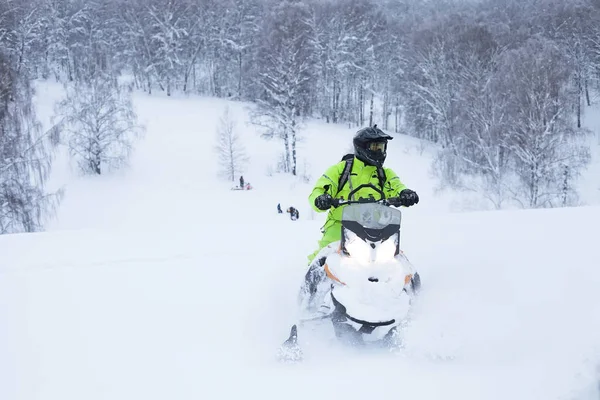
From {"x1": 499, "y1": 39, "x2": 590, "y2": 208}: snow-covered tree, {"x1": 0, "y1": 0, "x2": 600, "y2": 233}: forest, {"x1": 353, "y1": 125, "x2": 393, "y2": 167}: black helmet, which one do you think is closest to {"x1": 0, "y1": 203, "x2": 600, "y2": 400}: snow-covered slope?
{"x1": 353, "y1": 125, "x2": 393, "y2": 167}: black helmet

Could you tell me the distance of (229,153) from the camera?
3033 centimetres

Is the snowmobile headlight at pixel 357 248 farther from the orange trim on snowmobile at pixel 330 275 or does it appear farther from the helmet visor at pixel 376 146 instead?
the helmet visor at pixel 376 146

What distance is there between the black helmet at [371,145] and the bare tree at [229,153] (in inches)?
1009

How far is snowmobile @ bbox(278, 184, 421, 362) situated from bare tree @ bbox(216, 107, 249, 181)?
86.0ft

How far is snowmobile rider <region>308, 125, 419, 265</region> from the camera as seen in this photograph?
14.7 feet

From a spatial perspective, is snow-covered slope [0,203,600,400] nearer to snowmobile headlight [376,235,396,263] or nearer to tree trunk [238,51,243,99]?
snowmobile headlight [376,235,396,263]

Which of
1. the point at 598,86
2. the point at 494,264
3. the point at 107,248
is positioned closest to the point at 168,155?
the point at 107,248

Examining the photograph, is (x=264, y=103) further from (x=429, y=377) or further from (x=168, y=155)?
(x=429, y=377)

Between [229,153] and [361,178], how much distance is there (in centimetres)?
2629

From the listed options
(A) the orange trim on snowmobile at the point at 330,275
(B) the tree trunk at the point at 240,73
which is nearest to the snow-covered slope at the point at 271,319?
(A) the orange trim on snowmobile at the point at 330,275

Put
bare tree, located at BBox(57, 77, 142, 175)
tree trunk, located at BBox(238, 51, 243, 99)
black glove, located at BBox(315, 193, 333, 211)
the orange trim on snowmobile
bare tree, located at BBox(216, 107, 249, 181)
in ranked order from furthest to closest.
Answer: tree trunk, located at BBox(238, 51, 243, 99)
bare tree, located at BBox(216, 107, 249, 181)
bare tree, located at BBox(57, 77, 142, 175)
black glove, located at BBox(315, 193, 333, 211)
the orange trim on snowmobile

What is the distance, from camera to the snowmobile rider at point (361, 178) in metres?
4.49

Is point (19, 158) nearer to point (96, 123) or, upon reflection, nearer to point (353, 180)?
point (353, 180)

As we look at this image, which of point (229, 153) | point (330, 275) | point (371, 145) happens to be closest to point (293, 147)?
point (229, 153)
